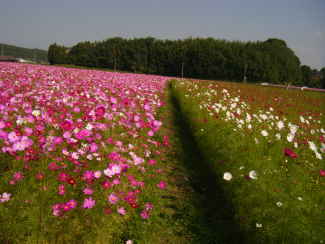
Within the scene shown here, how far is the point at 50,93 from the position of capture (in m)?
6.61

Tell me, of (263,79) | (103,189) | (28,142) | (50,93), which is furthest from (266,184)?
(263,79)

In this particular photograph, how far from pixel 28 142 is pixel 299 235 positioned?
378cm

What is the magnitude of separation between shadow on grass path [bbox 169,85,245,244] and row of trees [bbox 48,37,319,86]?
55854 mm

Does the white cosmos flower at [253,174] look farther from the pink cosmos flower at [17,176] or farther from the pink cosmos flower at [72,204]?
the pink cosmos flower at [17,176]

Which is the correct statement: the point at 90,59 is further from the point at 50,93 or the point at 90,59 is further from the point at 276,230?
the point at 276,230

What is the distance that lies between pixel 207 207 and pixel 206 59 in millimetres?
67894

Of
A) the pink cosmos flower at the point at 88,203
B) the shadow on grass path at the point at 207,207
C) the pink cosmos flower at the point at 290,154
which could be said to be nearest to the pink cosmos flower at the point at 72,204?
the pink cosmos flower at the point at 88,203

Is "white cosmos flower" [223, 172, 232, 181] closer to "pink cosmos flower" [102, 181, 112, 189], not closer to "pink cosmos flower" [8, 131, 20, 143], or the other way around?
"pink cosmos flower" [102, 181, 112, 189]

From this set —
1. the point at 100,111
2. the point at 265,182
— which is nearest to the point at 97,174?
the point at 100,111

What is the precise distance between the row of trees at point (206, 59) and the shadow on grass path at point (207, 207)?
55854 millimetres

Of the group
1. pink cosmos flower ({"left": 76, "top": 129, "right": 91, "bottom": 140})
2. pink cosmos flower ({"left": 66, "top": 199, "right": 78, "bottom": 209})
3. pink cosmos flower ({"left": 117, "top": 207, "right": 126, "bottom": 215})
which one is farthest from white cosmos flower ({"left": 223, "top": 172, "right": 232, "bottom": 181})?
pink cosmos flower ({"left": 76, "top": 129, "right": 91, "bottom": 140})

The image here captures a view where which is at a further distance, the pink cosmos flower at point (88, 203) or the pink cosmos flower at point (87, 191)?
the pink cosmos flower at point (87, 191)

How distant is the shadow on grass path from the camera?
3.11m

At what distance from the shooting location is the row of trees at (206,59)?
210 ft
